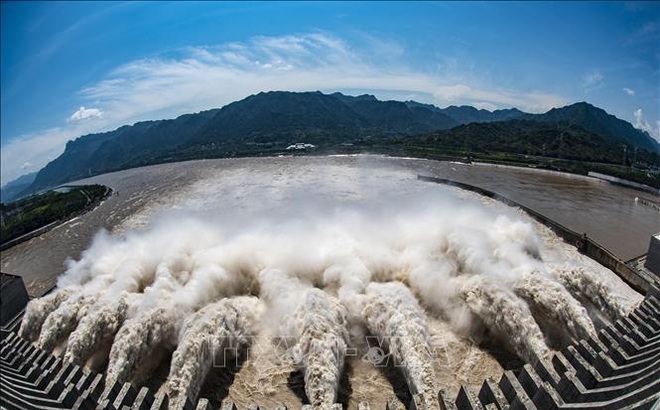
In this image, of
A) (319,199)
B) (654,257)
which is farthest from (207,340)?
(319,199)

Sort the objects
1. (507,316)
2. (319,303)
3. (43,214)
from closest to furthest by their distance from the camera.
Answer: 1. (507,316)
2. (319,303)
3. (43,214)

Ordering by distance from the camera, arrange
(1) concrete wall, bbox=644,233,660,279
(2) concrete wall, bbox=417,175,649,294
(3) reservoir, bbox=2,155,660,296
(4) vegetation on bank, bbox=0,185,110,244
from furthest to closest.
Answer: (4) vegetation on bank, bbox=0,185,110,244, (3) reservoir, bbox=2,155,660,296, (1) concrete wall, bbox=644,233,660,279, (2) concrete wall, bbox=417,175,649,294

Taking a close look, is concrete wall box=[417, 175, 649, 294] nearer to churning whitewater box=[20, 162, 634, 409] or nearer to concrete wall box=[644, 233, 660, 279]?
churning whitewater box=[20, 162, 634, 409]

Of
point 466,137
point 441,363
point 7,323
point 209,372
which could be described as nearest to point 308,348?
point 209,372

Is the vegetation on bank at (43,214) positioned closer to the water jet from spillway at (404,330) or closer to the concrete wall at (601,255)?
the water jet from spillway at (404,330)

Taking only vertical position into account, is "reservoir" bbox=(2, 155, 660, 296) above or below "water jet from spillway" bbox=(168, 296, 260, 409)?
above

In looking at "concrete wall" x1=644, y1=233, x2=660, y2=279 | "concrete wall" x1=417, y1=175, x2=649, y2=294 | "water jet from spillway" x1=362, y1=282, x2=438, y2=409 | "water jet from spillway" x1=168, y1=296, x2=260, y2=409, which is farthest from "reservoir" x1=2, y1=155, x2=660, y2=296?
"water jet from spillway" x1=362, y1=282, x2=438, y2=409

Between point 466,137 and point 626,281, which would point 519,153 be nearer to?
point 466,137

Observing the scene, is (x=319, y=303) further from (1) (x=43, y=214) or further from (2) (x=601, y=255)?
(1) (x=43, y=214)
